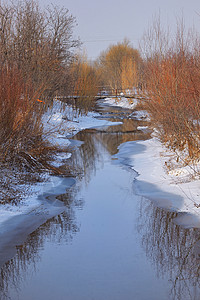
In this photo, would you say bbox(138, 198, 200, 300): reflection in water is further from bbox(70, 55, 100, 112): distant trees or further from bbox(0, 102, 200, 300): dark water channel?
bbox(70, 55, 100, 112): distant trees

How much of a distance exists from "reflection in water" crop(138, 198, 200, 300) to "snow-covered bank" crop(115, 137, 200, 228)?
0.28 m

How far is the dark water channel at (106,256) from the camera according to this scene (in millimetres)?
4270

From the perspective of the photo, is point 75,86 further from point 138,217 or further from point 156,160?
point 138,217

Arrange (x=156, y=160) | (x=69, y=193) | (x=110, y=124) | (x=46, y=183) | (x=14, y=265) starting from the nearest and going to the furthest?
(x=14, y=265) → (x=69, y=193) → (x=46, y=183) → (x=156, y=160) → (x=110, y=124)

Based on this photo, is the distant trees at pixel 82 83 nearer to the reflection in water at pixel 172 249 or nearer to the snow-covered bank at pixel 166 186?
the snow-covered bank at pixel 166 186

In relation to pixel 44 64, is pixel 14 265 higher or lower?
lower

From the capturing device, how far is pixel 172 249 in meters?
5.43

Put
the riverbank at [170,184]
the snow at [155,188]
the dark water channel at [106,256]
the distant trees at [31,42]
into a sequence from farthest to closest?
the distant trees at [31,42], the riverbank at [170,184], the snow at [155,188], the dark water channel at [106,256]

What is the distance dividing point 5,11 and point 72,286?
16729mm

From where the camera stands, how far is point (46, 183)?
9.01 m

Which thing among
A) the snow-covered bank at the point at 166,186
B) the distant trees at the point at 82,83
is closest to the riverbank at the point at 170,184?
the snow-covered bank at the point at 166,186

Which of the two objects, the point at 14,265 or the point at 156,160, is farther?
the point at 156,160

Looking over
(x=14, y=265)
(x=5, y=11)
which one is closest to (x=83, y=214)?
(x=14, y=265)

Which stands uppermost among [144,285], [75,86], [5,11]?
[5,11]
